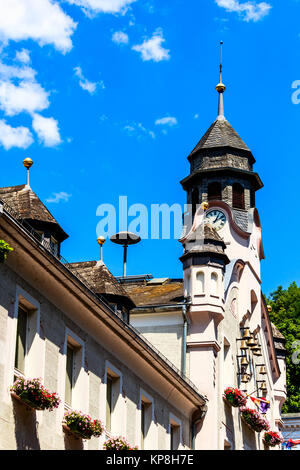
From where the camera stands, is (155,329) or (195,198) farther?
(195,198)

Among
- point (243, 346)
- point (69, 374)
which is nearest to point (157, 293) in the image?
point (243, 346)

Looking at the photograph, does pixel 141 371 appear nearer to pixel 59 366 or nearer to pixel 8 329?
pixel 59 366

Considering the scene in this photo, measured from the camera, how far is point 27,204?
29.3 meters

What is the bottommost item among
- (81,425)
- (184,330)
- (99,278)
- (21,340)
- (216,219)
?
(81,425)

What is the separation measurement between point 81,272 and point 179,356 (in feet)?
28.1

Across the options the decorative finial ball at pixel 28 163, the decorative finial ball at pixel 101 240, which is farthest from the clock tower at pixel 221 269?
the decorative finial ball at pixel 28 163

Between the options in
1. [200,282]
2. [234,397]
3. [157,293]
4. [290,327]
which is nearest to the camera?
[234,397]

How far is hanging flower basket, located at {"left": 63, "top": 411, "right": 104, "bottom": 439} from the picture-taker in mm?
27203

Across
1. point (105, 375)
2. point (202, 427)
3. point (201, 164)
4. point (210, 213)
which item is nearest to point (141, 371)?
point (105, 375)

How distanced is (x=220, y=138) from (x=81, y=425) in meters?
27.7

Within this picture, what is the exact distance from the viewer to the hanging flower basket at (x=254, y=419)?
44.7 m

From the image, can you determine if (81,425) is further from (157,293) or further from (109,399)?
(157,293)
